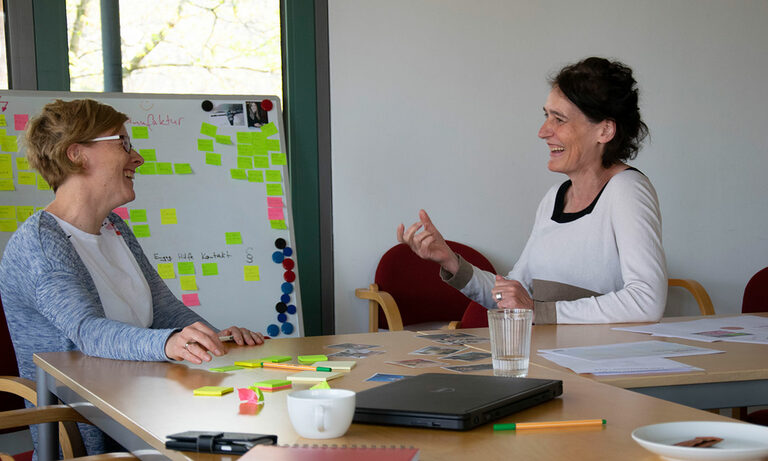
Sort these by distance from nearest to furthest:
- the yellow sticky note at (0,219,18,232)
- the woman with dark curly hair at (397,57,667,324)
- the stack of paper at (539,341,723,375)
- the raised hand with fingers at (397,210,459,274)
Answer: the stack of paper at (539,341,723,375) < the woman with dark curly hair at (397,57,667,324) < the raised hand with fingers at (397,210,459,274) < the yellow sticky note at (0,219,18,232)

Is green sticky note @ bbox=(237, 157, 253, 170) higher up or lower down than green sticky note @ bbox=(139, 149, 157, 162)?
lower down

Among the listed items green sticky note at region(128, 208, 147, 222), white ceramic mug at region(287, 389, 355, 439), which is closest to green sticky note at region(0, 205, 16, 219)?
green sticky note at region(128, 208, 147, 222)

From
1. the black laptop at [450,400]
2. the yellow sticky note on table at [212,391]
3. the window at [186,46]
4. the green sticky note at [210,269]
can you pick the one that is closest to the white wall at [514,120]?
the window at [186,46]

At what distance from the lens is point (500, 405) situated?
3.58ft

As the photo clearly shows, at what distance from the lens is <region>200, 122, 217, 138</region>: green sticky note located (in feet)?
11.1

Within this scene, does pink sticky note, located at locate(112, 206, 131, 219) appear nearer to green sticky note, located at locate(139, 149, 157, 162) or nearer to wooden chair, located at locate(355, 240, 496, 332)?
green sticky note, located at locate(139, 149, 157, 162)

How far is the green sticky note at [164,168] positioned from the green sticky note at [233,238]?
336mm

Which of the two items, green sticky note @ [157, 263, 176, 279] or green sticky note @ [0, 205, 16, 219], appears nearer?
green sticky note @ [0, 205, 16, 219]

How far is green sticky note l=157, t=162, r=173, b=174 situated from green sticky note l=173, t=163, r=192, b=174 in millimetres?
16

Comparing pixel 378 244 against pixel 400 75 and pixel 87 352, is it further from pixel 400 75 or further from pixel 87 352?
pixel 87 352

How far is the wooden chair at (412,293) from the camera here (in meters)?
3.66

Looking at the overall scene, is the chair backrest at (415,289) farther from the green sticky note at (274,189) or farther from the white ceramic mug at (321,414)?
the white ceramic mug at (321,414)

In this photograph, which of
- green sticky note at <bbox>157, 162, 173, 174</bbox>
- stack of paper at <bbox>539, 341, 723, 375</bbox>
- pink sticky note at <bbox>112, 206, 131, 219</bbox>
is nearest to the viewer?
stack of paper at <bbox>539, 341, 723, 375</bbox>

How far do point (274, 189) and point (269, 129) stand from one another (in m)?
0.26
